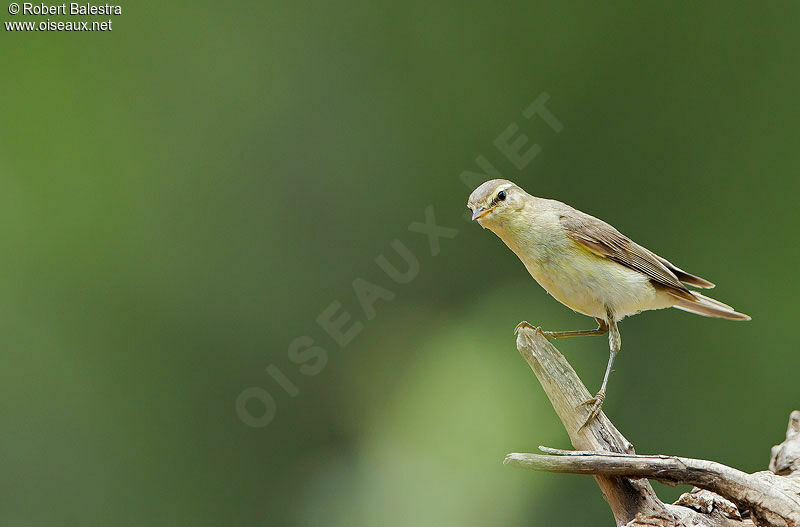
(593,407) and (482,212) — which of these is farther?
(482,212)

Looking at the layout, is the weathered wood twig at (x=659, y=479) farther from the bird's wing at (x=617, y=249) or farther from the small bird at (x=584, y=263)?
the bird's wing at (x=617, y=249)

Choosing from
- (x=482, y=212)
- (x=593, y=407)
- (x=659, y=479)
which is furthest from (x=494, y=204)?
(x=659, y=479)

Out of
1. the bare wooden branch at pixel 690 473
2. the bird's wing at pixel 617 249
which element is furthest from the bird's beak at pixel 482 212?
the bare wooden branch at pixel 690 473

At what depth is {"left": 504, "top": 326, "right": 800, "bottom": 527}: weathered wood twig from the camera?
249cm

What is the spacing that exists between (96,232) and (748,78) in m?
4.87

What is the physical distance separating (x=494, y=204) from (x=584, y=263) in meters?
0.43

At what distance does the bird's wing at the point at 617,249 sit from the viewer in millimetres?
3439

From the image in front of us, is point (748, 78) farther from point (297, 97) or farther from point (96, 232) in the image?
point (96, 232)

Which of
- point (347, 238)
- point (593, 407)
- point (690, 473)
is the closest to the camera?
point (690, 473)

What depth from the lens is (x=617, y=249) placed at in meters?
3.49

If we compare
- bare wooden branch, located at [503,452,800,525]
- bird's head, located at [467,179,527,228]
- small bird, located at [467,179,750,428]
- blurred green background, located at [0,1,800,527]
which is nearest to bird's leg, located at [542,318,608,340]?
small bird, located at [467,179,750,428]

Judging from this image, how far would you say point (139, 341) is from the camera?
6141mm

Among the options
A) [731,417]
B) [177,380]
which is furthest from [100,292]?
[731,417]

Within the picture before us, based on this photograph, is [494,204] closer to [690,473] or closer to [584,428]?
[584,428]
